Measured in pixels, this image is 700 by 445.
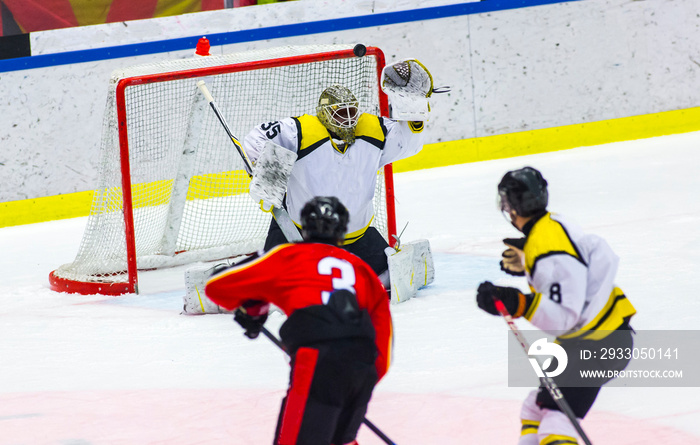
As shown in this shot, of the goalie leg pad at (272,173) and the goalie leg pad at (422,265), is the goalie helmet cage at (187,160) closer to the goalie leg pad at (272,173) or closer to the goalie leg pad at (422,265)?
the goalie leg pad at (272,173)

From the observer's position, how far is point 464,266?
5.07 m

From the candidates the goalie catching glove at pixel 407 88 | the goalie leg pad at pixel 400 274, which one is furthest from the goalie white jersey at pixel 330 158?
the goalie leg pad at pixel 400 274

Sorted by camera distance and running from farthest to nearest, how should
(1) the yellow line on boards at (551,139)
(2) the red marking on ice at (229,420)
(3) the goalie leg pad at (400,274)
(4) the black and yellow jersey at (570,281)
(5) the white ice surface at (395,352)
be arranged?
(1) the yellow line on boards at (551,139) < (3) the goalie leg pad at (400,274) < (5) the white ice surface at (395,352) < (2) the red marking on ice at (229,420) < (4) the black and yellow jersey at (570,281)

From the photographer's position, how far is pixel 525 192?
7.24 ft

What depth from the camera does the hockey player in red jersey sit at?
7.13 ft

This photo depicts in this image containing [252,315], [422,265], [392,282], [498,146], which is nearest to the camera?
[252,315]

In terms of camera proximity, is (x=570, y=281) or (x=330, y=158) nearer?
(x=570, y=281)

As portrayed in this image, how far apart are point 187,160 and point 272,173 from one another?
54.0 inches

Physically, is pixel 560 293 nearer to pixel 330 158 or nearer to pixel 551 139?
pixel 330 158

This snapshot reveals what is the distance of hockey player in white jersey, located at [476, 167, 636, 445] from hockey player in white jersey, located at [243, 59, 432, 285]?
1.89 m

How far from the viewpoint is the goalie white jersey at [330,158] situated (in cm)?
412

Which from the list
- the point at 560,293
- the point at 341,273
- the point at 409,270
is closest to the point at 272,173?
the point at 409,270

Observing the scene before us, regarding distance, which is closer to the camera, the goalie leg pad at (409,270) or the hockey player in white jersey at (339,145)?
the hockey player in white jersey at (339,145)

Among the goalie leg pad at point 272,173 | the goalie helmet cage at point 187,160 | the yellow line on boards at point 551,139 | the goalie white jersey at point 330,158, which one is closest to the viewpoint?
the goalie leg pad at point 272,173
